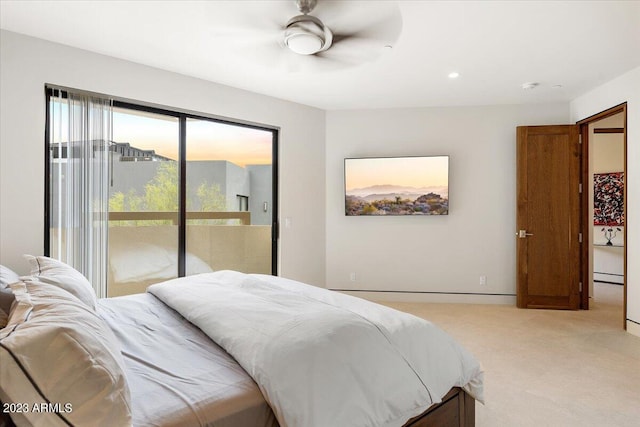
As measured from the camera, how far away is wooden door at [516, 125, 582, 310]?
4.69 metres

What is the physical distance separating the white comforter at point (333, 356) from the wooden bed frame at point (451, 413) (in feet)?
0.21

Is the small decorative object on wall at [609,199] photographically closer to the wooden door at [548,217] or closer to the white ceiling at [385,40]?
the wooden door at [548,217]

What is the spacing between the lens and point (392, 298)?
17.2 feet

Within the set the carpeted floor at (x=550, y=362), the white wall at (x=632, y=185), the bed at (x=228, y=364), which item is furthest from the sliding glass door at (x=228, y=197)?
the white wall at (x=632, y=185)

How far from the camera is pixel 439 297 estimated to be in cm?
514

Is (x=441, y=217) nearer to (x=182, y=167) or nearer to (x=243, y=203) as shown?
(x=243, y=203)

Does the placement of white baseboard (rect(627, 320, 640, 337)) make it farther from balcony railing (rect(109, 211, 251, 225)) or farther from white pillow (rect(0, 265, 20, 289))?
white pillow (rect(0, 265, 20, 289))

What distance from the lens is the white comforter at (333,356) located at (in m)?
1.27

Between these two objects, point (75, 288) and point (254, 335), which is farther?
point (75, 288)

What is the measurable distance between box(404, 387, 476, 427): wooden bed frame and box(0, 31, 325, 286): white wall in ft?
10.2

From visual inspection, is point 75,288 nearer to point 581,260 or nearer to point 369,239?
point 369,239

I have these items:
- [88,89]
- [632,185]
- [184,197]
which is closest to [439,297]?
[632,185]

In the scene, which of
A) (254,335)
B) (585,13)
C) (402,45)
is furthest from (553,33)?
(254,335)

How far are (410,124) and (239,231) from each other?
273 centimetres
